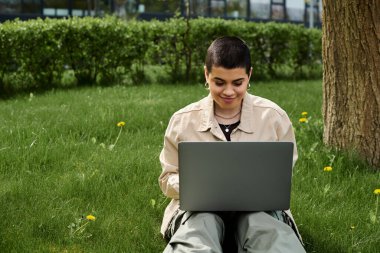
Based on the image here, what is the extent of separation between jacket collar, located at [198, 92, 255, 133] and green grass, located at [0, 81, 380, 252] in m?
0.73

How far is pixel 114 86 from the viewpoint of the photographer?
8844mm

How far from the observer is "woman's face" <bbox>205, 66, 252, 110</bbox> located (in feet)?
10.1

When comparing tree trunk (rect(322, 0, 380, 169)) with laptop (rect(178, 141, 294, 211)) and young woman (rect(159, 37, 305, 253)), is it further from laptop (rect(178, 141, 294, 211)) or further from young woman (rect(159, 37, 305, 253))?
laptop (rect(178, 141, 294, 211))

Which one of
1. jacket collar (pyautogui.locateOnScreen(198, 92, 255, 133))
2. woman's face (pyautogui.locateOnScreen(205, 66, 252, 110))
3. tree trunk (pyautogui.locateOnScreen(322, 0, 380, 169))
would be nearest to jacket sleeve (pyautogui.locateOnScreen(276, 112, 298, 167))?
jacket collar (pyautogui.locateOnScreen(198, 92, 255, 133))

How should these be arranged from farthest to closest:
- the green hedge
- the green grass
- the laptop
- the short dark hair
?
the green hedge
the green grass
the short dark hair
the laptop

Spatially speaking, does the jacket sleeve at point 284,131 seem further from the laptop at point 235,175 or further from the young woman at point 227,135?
the laptop at point 235,175

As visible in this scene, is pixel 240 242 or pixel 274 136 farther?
pixel 274 136

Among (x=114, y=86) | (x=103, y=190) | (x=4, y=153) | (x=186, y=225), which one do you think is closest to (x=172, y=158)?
(x=186, y=225)

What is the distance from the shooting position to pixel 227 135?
3252 mm

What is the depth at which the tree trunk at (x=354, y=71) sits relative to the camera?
461cm

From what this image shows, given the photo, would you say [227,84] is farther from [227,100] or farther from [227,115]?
[227,115]

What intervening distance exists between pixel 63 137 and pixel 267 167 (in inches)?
114

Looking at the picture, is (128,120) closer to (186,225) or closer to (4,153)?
(4,153)

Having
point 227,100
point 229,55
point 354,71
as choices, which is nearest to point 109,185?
point 227,100
